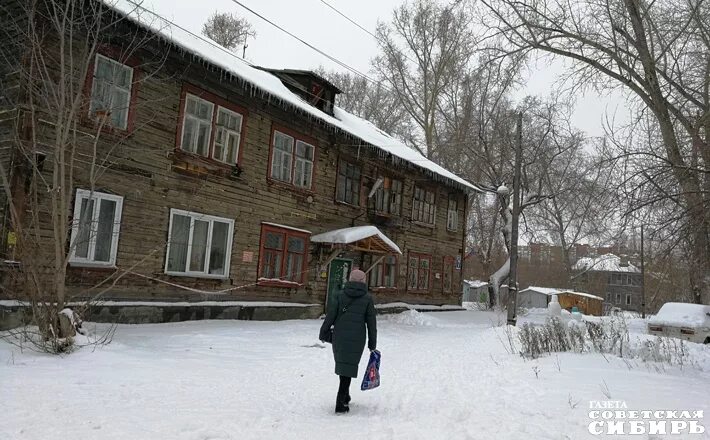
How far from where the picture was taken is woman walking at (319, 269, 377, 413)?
234 inches

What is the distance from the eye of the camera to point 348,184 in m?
18.6

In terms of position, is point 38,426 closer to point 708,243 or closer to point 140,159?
point 140,159

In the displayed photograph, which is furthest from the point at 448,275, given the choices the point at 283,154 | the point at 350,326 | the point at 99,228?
the point at 350,326

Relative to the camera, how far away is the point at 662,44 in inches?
501

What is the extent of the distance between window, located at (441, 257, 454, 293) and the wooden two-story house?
185 inches

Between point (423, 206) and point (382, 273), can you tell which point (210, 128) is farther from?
point (423, 206)

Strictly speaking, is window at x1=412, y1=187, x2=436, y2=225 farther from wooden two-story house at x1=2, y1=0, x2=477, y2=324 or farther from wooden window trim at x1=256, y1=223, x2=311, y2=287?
wooden window trim at x1=256, y1=223, x2=311, y2=287

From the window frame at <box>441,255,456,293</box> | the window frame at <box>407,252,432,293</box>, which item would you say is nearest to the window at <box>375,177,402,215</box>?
the window frame at <box>407,252,432,293</box>

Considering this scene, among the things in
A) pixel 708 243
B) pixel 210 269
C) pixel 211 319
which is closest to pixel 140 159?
pixel 210 269

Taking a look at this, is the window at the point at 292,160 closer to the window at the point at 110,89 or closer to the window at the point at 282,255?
the window at the point at 282,255

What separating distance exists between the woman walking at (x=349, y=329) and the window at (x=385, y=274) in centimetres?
1395

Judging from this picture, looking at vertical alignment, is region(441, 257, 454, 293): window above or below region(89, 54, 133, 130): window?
below

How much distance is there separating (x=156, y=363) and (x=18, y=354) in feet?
6.06

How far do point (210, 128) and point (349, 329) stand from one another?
8810 mm
